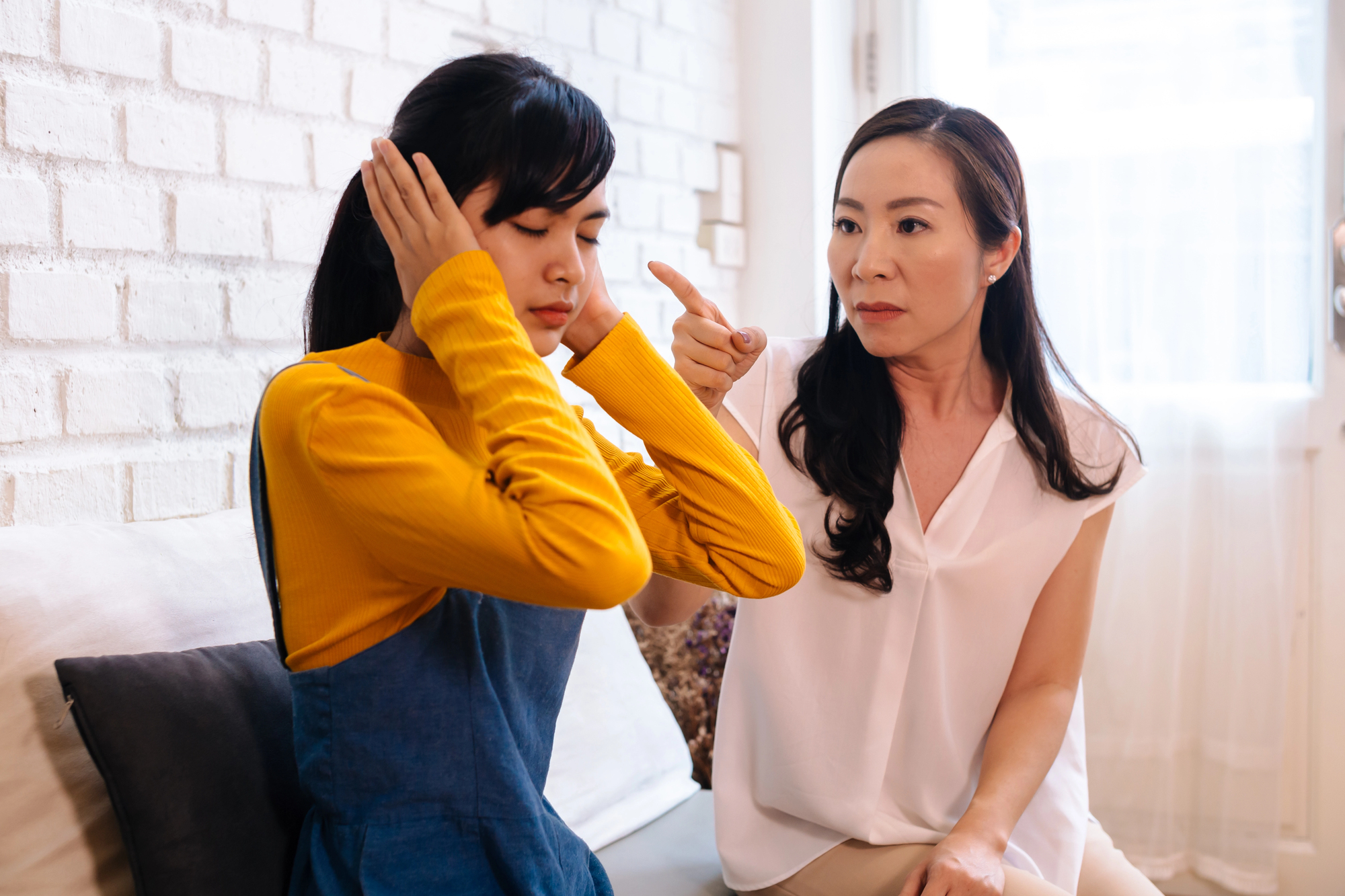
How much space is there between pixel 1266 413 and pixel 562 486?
6.45 feet

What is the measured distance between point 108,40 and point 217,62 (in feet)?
0.49

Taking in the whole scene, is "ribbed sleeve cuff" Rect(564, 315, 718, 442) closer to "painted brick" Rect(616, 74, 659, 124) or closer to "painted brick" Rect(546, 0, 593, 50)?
"painted brick" Rect(546, 0, 593, 50)

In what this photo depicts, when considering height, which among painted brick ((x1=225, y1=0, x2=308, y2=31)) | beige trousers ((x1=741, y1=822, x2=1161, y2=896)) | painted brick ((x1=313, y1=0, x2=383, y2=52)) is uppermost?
painted brick ((x1=313, y1=0, x2=383, y2=52))

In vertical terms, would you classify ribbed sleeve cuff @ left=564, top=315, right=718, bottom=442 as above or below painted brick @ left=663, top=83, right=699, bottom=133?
below

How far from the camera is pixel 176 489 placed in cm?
127

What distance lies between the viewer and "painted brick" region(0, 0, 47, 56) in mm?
1069

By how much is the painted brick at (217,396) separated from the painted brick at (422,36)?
1.93ft

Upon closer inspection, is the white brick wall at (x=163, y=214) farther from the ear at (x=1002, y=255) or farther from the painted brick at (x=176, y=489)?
the ear at (x=1002, y=255)

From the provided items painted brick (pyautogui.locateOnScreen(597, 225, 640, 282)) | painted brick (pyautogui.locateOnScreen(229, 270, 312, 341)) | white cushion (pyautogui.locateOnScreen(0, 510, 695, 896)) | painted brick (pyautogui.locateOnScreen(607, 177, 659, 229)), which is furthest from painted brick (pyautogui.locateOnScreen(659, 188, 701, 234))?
white cushion (pyautogui.locateOnScreen(0, 510, 695, 896))

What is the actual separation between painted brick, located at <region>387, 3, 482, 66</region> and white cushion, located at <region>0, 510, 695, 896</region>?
0.82 meters

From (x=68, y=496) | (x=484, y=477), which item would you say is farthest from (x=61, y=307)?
(x=484, y=477)

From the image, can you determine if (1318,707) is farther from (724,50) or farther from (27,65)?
(27,65)

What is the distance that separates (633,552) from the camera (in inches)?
30.4

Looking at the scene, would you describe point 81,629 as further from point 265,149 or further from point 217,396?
point 265,149
